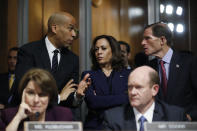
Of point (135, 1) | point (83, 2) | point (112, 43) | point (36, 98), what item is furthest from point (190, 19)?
point (36, 98)

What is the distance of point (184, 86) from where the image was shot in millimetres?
3059

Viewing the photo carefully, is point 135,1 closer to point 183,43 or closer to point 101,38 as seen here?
point 183,43

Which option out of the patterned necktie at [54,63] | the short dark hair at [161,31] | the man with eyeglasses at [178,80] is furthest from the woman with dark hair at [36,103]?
the short dark hair at [161,31]

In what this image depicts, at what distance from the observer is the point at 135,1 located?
15.8ft

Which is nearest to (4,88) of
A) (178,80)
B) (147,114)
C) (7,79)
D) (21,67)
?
(7,79)

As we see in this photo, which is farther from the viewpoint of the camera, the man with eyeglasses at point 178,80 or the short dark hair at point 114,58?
the short dark hair at point 114,58

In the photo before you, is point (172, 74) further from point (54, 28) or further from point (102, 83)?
point (54, 28)

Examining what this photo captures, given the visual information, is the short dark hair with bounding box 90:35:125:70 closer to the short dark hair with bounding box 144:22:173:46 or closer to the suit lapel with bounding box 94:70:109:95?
the suit lapel with bounding box 94:70:109:95

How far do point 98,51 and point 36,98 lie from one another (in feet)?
3.52

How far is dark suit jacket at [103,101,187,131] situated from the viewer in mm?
2268

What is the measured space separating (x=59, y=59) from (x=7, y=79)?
3.44 feet

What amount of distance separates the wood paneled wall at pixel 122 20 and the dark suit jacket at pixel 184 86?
1492 mm

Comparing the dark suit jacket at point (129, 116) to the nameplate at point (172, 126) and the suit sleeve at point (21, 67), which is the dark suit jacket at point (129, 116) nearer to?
the nameplate at point (172, 126)

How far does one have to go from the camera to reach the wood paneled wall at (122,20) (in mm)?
4586
